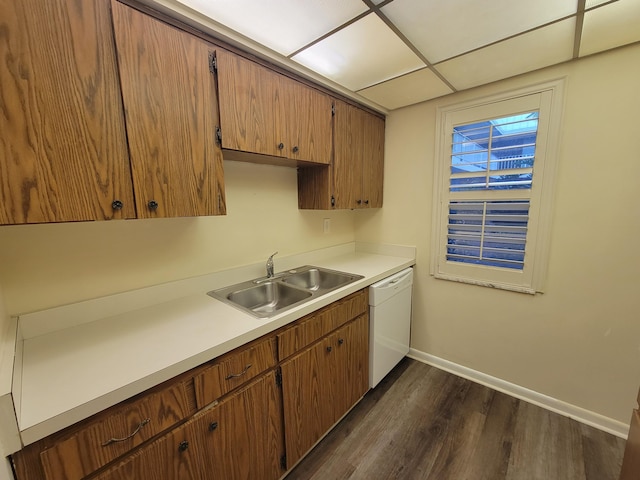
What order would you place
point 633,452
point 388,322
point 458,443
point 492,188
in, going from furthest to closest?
1. point 388,322
2. point 492,188
3. point 458,443
4. point 633,452

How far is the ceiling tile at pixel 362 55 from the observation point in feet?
4.02

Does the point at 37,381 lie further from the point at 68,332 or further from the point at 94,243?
the point at 94,243

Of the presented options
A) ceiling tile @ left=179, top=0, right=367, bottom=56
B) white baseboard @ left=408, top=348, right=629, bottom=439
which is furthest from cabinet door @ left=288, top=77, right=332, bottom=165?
white baseboard @ left=408, top=348, right=629, bottom=439

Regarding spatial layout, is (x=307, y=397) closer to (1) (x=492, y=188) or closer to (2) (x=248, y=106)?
(2) (x=248, y=106)

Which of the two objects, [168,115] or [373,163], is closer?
[168,115]

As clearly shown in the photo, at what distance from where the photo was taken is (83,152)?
0.90 metres

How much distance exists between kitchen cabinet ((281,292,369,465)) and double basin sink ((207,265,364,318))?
0.19 m

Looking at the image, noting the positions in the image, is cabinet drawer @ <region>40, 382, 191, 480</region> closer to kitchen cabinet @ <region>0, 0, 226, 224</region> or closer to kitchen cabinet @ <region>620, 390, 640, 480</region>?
kitchen cabinet @ <region>0, 0, 226, 224</region>

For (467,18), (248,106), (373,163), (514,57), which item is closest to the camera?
(467,18)

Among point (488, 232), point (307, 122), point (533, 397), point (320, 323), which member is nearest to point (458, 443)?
point (533, 397)

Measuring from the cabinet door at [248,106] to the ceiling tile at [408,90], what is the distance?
79 cm

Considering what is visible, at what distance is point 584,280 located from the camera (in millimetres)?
1632

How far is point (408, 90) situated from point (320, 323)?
5.59 ft

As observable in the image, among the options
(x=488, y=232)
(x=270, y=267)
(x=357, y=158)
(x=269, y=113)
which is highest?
(x=269, y=113)
